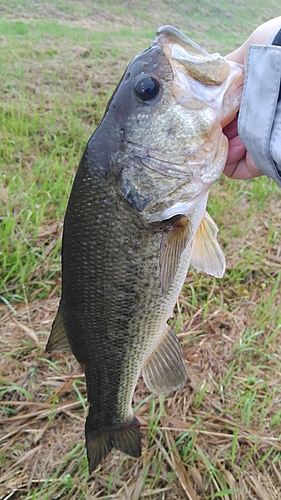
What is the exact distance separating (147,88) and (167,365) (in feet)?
3.09

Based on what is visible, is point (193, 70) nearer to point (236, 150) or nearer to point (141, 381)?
point (236, 150)

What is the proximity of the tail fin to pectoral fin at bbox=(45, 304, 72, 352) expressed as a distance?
300mm

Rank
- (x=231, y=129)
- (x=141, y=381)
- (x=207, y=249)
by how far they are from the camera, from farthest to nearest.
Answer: (x=141, y=381) → (x=231, y=129) → (x=207, y=249)

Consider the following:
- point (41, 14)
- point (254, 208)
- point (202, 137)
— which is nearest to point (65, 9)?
point (41, 14)

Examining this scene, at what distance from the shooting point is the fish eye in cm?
121

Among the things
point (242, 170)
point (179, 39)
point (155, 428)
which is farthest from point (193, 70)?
point (155, 428)

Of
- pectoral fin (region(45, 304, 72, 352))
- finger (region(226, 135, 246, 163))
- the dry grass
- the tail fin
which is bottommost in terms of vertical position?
the dry grass

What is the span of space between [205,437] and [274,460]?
328mm

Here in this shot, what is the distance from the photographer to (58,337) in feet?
4.74

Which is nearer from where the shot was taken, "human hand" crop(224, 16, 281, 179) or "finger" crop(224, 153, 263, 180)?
"human hand" crop(224, 16, 281, 179)

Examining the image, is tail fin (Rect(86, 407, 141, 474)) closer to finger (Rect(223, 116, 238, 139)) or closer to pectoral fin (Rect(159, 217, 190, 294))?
pectoral fin (Rect(159, 217, 190, 294))

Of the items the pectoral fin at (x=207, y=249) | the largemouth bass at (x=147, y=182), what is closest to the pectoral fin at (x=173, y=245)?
the largemouth bass at (x=147, y=182)

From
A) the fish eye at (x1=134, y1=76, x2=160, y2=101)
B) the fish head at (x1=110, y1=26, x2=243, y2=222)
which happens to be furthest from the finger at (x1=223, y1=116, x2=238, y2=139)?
the fish eye at (x1=134, y1=76, x2=160, y2=101)

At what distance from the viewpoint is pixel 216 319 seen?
8.34ft
